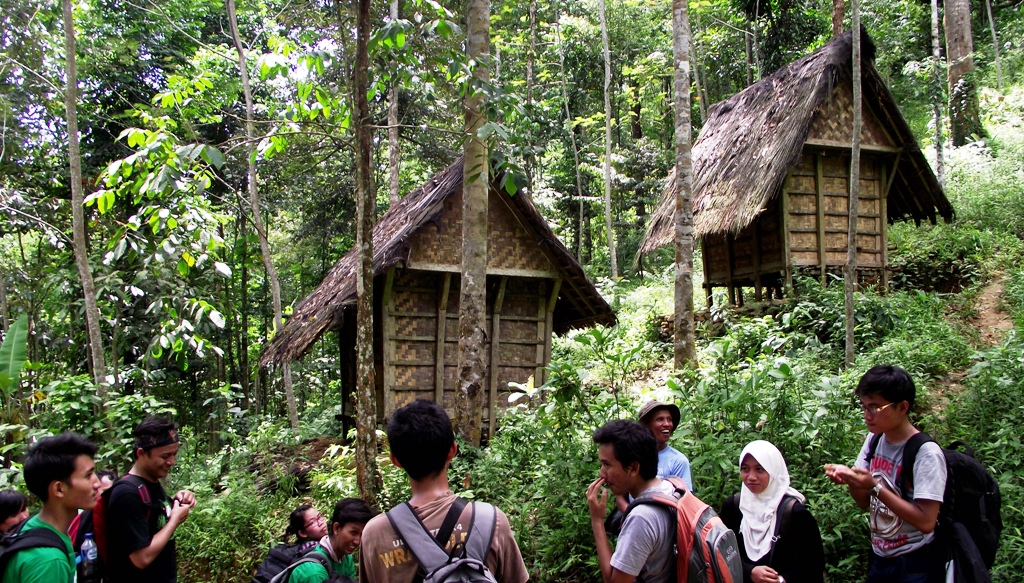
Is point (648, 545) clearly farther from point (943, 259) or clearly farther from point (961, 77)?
point (961, 77)

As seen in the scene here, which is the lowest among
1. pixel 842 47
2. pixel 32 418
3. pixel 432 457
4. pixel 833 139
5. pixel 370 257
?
pixel 32 418

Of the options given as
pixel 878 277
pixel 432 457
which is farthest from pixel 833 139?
pixel 432 457

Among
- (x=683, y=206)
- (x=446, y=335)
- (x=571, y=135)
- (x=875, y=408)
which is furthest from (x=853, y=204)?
(x=571, y=135)

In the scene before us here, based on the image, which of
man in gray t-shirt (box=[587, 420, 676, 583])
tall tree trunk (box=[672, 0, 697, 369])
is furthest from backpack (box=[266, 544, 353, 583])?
tall tree trunk (box=[672, 0, 697, 369])

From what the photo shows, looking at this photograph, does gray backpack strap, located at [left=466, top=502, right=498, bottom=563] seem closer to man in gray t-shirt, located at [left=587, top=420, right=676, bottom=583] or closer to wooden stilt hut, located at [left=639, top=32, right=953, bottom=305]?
man in gray t-shirt, located at [left=587, top=420, right=676, bottom=583]

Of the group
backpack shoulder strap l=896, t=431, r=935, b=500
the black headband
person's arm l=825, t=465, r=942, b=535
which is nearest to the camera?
person's arm l=825, t=465, r=942, b=535

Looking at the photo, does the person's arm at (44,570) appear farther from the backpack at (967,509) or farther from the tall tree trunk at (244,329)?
the tall tree trunk at (244,329)

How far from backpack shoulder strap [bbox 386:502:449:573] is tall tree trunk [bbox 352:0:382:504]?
330 cm

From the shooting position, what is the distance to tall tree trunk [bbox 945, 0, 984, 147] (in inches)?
609

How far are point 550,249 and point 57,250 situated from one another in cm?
904

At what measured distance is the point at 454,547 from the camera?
218 centimetres

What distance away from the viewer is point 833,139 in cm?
1153

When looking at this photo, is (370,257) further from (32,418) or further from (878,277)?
(878,277)

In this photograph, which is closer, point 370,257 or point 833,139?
point 370,257
